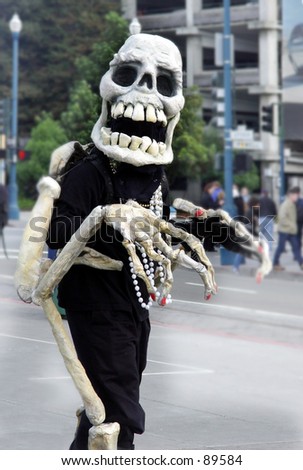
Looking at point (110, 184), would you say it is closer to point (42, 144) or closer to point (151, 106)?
point (151, 106)

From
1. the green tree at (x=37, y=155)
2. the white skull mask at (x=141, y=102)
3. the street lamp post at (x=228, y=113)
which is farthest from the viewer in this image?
the green tree at (x=37, y=155)

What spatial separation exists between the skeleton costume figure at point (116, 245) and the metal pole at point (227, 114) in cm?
1624

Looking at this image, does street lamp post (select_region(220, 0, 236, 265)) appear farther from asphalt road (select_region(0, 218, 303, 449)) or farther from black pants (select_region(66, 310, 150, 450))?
black pants (select_region(66, 310, 150, 450))

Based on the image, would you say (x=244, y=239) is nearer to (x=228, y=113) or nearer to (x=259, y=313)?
(x=259, y=313)

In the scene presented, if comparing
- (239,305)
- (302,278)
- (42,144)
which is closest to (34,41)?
(42,144)

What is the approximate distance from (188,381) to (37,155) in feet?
105

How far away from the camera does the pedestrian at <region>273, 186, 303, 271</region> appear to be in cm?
2045

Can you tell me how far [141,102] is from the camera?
16.1 feet

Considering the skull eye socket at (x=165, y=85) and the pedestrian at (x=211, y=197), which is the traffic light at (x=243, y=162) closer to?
the pedestrian at (x=211, y=197)

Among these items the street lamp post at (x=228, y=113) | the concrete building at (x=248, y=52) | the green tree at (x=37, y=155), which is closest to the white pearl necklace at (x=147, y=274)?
the street lamp post at (x=228, y=113)

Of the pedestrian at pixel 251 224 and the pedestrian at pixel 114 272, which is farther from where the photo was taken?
the pedestrian at pixel 251 224

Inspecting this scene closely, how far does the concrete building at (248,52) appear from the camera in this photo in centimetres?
3703

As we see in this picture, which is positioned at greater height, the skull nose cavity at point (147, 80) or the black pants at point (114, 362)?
the skull nose cavity at point (147, 80)
